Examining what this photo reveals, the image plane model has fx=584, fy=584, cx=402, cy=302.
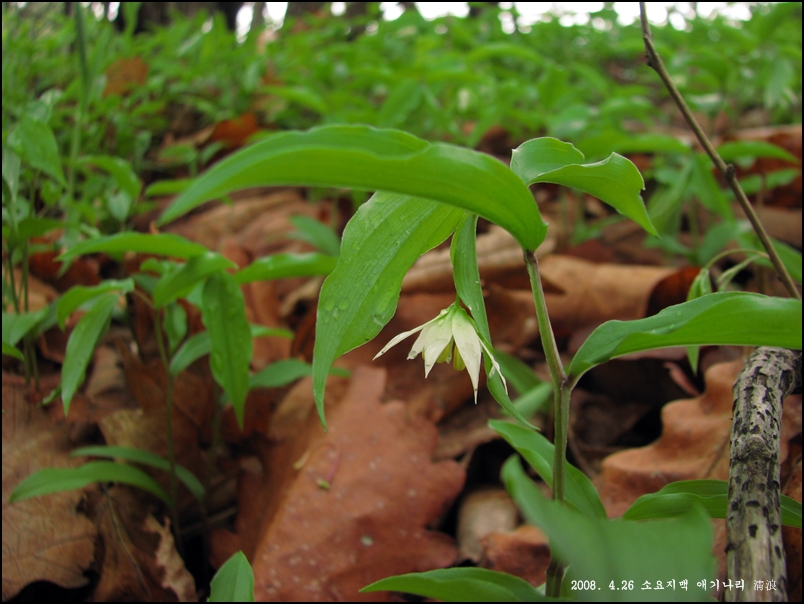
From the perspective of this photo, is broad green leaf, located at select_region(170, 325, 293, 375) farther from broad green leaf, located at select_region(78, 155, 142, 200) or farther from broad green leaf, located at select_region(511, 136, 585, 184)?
broad green leaf, located at select_region(511, 136, 585, 184)

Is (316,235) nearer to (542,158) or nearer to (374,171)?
(542,158)

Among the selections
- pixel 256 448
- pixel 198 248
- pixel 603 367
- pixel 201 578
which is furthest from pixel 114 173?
pixel 603 367

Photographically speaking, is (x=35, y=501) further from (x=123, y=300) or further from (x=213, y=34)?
(x=213, y=34)

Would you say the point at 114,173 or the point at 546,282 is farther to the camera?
the point at 546,282

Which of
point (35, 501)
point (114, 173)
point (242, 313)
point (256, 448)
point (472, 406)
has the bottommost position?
point (472, 406)

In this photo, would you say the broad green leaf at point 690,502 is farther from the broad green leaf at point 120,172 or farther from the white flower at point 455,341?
the broad green leaf at point 120,172

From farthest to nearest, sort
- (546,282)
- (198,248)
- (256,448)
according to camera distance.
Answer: (546,282), (256,448), (198,248)
